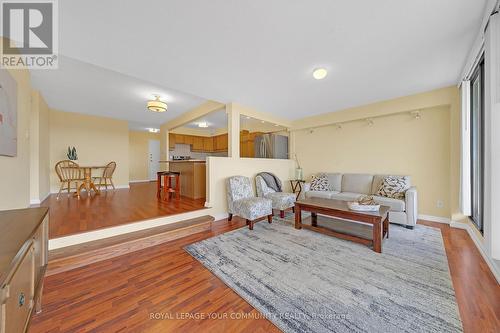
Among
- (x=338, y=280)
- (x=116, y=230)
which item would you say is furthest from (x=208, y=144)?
(x=338, y=280)

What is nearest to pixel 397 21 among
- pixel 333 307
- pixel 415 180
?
pixel 333 307

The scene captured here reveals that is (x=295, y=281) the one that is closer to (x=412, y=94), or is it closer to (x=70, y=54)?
(x=70, y=54)

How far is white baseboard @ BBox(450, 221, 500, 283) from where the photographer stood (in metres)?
1.73

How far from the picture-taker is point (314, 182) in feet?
14.1

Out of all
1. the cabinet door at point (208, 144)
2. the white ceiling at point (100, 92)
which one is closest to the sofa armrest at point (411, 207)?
the white ceiling at point (100, 92)

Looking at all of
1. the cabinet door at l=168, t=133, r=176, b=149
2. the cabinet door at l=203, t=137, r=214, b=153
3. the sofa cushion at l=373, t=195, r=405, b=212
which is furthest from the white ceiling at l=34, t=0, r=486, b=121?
the cabinet door at l=203, t=137, r=214, b=153

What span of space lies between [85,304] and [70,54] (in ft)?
8.58

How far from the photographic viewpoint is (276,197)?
357 centimetres

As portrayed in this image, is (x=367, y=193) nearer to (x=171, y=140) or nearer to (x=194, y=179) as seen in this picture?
(x=194, y=179)

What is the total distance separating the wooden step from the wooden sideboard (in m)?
0.64

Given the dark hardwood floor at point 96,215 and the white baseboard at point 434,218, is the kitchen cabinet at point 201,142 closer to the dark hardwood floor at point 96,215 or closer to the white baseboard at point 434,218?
the dark hardwood floor at point 96,215

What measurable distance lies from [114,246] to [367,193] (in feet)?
14.2

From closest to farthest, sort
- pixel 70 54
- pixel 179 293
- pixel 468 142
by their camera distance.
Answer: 1. pixel 179 293
2. pixel 70 54
3. pixel 468 142

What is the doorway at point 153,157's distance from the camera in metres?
7.89
